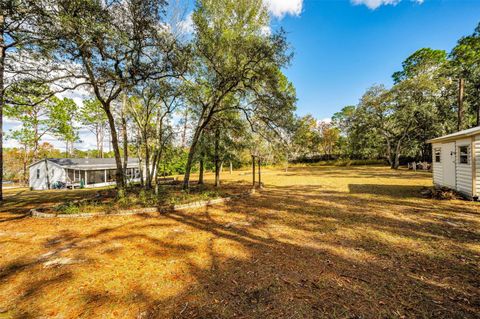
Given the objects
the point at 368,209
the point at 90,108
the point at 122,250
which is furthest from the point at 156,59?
the point at 90,108

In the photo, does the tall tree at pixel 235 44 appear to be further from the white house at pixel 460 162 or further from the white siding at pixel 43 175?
the white siding at pixel 43 175

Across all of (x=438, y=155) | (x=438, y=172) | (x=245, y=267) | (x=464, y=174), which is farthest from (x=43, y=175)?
(x=438, y=155)

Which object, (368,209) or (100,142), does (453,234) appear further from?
(100,142)

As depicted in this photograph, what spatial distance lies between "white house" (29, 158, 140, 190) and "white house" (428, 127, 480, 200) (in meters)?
22.9

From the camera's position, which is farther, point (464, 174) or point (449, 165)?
point (449, 165)

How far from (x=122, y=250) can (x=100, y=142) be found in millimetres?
29129

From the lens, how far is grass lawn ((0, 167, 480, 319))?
2.44 m

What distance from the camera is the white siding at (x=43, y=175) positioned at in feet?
64.0

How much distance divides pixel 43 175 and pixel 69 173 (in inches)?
117

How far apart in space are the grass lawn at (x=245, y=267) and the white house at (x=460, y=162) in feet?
8.07

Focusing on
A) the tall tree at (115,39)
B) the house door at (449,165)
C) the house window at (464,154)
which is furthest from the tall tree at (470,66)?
the tall tree at (115,39)

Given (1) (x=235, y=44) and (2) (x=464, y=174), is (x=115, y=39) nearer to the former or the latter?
(1) (x=235, y=44)

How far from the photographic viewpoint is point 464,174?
25.9 feet

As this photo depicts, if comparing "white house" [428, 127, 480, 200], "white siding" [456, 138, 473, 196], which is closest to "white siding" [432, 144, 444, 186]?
"white house" [428, 127, 480, 200]
